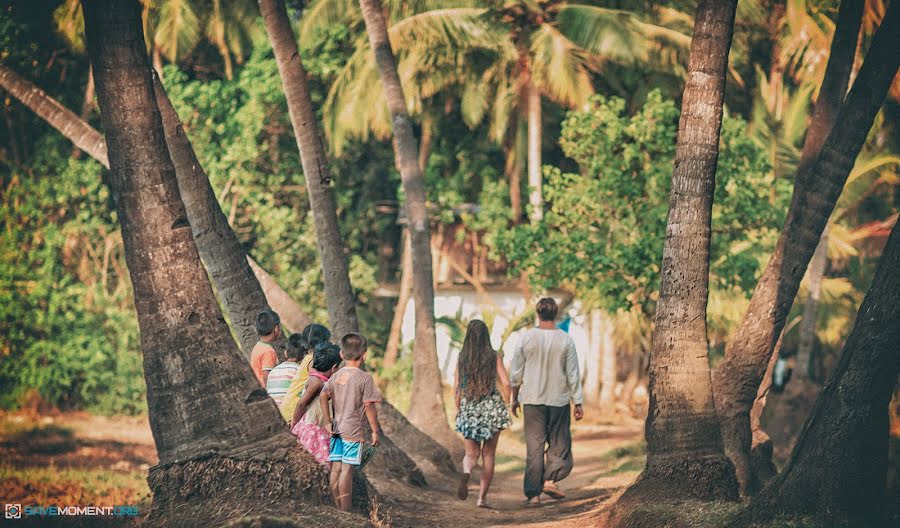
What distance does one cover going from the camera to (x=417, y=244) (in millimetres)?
16516

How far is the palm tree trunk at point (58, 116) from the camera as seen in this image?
13.0m

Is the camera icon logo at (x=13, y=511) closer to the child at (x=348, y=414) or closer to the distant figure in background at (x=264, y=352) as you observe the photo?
the distant figure in background at (x=264, y=352)

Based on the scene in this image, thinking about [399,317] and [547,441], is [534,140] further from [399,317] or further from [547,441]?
[547,441]

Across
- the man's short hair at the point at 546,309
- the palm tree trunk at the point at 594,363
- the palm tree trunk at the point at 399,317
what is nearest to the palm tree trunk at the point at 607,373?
the palm tree trunk at the point at 594,363

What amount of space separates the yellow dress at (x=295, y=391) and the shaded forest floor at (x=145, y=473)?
1.30 m

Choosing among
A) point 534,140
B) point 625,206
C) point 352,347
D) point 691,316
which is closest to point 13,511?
point 352,347

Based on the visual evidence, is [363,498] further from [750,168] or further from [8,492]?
[750,168]

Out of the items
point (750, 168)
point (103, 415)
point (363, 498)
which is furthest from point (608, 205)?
point (103, 415)

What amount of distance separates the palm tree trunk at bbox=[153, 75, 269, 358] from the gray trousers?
9.78ft

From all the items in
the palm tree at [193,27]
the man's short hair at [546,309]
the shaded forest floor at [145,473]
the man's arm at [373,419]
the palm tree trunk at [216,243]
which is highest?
the palm tree at [193,27]

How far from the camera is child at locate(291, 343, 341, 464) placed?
344 inches

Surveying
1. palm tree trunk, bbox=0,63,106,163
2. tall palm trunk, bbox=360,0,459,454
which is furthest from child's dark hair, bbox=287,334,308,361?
tall palm trunk, bbox=360,0,459,454

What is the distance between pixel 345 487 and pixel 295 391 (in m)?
1.04

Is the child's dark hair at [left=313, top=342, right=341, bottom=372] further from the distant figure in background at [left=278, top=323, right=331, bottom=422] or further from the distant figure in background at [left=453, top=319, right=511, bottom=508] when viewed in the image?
the distant figure in background at [left=453, top=319, right=511, bottom=508]
